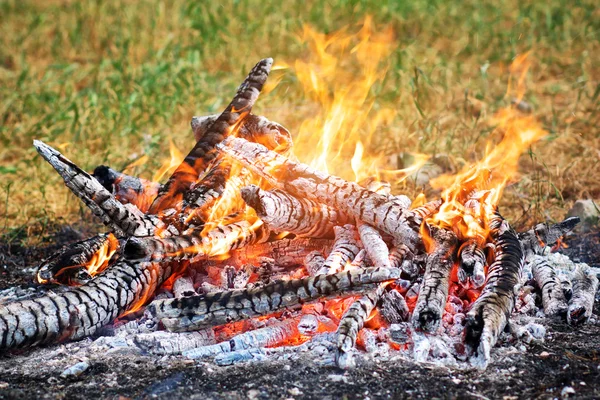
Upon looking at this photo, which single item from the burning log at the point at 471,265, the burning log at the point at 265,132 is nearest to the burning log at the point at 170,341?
the burning log at the point at 471,265

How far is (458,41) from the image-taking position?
8133 millimetres

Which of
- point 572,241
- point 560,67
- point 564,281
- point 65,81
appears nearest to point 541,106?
point 560,67

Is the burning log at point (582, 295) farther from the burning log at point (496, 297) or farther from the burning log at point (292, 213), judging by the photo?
the burning log at point (292, 213)

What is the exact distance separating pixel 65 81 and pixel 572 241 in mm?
4991

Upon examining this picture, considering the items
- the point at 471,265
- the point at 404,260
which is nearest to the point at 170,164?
the point at 404,260

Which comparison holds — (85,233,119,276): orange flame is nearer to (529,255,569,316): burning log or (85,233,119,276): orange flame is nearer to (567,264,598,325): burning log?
(529,255,569,316): burning log

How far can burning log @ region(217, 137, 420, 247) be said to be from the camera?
12.1 feet

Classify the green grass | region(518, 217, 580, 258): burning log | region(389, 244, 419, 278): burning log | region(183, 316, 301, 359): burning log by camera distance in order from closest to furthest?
region(183, 316, 301, 359): burning log
region(389, 244, 419, 278): burning log
region(518, 217, 580, 258): burning log
the green grass

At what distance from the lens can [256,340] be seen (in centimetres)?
322

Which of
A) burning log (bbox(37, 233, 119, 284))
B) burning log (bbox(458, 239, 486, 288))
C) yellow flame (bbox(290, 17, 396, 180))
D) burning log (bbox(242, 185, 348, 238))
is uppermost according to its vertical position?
yellow flame (bbox(290, 17, 396, 180))

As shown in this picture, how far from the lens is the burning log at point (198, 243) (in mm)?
3275

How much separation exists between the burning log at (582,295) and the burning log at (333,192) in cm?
79

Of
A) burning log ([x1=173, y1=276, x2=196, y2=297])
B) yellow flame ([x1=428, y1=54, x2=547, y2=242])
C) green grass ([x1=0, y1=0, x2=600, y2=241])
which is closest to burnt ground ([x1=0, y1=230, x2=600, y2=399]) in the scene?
burning log ([x1=173, y1=276, x2=196, y2=297])

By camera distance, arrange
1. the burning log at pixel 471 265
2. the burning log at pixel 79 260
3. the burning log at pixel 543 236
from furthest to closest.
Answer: the burning log at pixel 543 236
the burning log at pixel 79 260
the burning log at pixel 471 265
